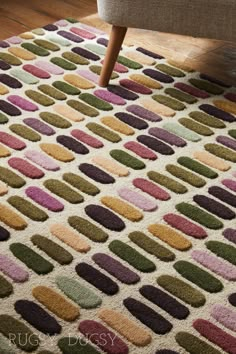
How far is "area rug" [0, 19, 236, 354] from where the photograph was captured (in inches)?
42.1

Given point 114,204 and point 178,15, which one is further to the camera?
point 178,15

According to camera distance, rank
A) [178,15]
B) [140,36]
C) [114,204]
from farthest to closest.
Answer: [140,36] < [178,15] < [114,204]

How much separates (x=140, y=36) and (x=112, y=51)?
393 mm

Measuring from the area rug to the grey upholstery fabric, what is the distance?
0.65ft

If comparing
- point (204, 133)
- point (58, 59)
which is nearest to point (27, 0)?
point (58, 59)

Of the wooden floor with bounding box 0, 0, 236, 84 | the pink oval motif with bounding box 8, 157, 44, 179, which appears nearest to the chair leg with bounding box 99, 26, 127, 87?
the wooden floor with bounding box 0, 0, 236, 84

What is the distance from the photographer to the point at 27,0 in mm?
2322

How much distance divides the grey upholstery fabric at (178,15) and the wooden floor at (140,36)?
28cm

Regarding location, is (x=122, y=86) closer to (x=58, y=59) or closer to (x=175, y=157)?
(x=58, y=59)

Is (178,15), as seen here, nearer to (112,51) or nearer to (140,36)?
(112,51)

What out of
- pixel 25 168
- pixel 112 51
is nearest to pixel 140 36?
pixel 112 51

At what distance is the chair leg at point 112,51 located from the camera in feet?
5.71

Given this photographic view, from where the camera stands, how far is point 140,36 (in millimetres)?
2117

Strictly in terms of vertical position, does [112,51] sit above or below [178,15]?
below
